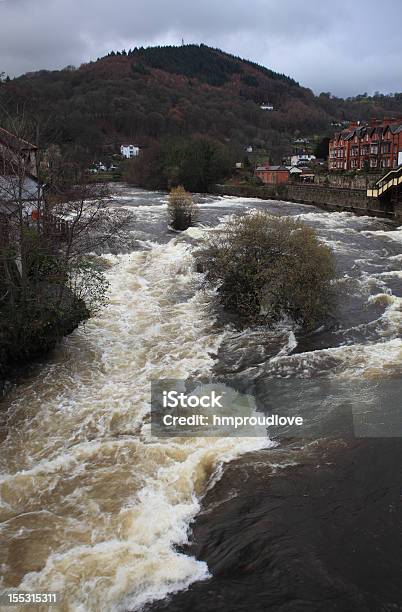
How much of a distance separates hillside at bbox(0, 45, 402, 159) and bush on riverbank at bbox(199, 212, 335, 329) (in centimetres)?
5588

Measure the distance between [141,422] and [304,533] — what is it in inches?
167

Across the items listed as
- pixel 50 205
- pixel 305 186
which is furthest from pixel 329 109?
pixel 50 205

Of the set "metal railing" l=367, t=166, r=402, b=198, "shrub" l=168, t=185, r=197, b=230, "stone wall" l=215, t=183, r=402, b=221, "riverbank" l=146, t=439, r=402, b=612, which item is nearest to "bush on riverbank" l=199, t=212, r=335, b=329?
"riverbank" l=146, t=439, r=402, b=612

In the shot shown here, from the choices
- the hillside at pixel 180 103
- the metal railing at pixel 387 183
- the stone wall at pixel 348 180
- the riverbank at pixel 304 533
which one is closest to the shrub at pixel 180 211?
the metal railing at pixel 387 183

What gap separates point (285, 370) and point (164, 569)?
671 cm

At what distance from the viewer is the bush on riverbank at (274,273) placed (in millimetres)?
15102

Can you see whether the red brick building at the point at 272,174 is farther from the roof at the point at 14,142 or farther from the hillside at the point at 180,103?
the roof at the point at 14,142

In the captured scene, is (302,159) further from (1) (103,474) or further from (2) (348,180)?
(1) (103,474)

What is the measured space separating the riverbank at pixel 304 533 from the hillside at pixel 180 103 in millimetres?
65430

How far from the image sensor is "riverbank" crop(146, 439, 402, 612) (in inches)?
232

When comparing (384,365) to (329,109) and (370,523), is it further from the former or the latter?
(329,109)

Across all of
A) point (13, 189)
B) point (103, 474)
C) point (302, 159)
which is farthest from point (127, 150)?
point (103, 474)

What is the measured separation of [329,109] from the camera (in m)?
175

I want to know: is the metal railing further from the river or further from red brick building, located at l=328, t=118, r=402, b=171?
the river
